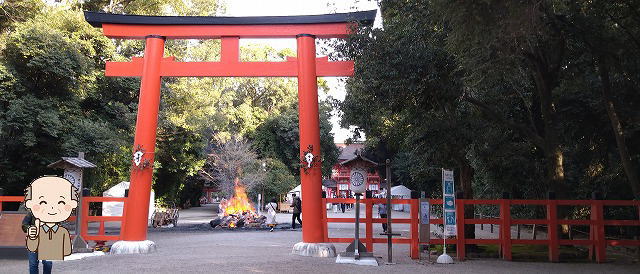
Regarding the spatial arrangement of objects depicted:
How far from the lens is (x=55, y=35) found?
17828mm

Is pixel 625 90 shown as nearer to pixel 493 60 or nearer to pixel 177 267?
pixel 493 60

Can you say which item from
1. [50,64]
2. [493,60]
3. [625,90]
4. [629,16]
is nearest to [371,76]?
[493,60]

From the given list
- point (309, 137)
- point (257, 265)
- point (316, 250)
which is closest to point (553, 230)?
point (316, 250)

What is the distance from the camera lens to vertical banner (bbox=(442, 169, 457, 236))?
402 inches

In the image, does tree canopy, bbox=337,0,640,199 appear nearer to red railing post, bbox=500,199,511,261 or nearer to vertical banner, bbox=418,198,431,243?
red railing post, bbox=500,199,511,261

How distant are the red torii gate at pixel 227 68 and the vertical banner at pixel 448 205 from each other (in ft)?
9.30

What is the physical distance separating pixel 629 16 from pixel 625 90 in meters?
2.49

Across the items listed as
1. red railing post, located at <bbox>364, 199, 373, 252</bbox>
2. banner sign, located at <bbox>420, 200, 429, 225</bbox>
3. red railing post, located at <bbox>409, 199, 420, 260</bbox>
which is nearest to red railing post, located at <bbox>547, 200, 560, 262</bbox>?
banner sign, located at <bbox>420, 200, 429, 225</bbox>

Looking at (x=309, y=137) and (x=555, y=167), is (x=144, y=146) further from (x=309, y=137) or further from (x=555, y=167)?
(x=555, y=167)

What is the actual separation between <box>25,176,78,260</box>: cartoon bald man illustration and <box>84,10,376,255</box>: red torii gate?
23.9 feet

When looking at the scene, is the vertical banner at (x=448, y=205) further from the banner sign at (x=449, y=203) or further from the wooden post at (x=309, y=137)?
the wooden post at (x=309, y=137)

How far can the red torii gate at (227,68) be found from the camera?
11367 mm

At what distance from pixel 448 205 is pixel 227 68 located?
239 inches

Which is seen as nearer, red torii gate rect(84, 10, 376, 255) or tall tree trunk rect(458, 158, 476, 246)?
red torii gate rect(84, 10, 376, 255)
